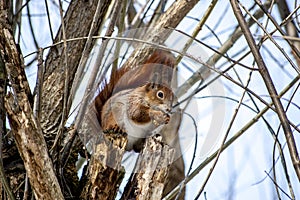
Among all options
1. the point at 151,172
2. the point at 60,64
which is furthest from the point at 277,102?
the point at 60,64

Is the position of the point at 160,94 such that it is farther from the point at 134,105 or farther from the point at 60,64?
the point at 60,64

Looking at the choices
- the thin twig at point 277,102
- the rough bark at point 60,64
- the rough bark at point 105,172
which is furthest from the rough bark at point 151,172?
the thin twig at point 277,102

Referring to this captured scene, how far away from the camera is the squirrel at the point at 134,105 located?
137cm

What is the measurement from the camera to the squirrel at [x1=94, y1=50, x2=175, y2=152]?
1.37 m

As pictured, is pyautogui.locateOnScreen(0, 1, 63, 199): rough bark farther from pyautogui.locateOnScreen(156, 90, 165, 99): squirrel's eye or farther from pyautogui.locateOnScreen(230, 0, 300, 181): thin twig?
pyautogui.locateOnScreen(230, 0, 300, 181): thin twig

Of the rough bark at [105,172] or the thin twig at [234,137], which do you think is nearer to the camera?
the rough bark at [105,172]

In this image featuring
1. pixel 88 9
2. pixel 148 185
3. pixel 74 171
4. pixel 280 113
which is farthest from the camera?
pixel 88 9

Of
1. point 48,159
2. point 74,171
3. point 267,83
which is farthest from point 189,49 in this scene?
point 267,83

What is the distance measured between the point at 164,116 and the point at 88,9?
0.43 meters

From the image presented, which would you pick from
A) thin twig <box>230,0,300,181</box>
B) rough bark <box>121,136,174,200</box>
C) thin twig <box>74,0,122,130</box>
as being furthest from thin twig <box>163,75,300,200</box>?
thin twig <box>230,0,300,181</box>

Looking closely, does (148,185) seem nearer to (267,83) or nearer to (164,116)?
(164,116)

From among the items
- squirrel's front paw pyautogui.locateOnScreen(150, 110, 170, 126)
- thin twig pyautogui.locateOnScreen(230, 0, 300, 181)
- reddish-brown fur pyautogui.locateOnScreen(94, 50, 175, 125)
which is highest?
reddish-brown fur pyautogui.locateOnScreen(94, 50, 175, 125)

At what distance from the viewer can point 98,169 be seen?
1.30 metres

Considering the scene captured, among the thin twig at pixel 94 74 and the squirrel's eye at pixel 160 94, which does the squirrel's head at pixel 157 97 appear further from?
the thin twig at pixel 94 74
